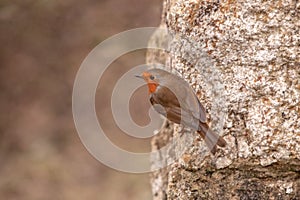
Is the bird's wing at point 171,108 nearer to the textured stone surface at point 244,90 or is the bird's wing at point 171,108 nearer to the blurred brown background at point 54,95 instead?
the textured stone surface at point 244,90

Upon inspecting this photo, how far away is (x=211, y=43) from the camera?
2.38 metres

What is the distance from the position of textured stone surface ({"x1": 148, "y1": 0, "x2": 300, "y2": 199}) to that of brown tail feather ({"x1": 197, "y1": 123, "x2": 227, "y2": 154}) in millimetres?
41

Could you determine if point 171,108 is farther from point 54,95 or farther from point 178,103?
point 54,95

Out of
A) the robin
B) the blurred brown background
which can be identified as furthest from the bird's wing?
the blurred brown background

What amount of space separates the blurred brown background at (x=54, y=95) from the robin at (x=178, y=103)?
3817 millimetres

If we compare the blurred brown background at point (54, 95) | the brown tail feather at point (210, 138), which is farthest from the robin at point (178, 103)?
the blurred brown background at point (54, 95)

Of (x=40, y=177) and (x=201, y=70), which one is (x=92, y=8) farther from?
(x=201, y=70)

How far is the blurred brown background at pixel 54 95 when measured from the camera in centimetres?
694

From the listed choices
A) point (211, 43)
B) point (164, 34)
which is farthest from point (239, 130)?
point (164, 34)

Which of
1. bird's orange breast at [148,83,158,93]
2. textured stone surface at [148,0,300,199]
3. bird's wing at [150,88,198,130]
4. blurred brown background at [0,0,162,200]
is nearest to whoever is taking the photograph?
textured stone surface at [148,0,300,199]

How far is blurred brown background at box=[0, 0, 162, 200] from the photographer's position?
6.94 metres

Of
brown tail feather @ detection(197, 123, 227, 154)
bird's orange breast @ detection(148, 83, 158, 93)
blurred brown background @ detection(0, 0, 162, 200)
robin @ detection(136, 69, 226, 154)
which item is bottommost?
brown tail feather @ detection(197, 123, 227, 154)

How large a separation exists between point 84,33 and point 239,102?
6169 millimetres

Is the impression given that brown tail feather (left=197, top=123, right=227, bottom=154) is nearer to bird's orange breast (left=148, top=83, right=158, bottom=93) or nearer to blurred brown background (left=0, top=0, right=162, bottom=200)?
bird's orange breast (left=148, top=83, right=158, bottom=93)
